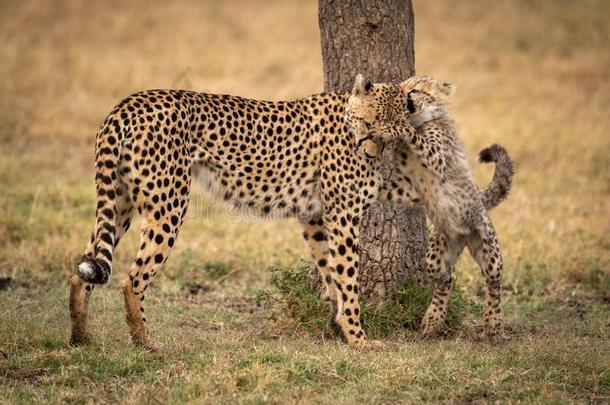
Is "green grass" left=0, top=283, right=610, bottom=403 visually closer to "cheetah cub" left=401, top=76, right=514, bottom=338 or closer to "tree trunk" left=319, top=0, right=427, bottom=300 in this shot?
"cheetah cub" left=401, top=76, right=514, bottom=338

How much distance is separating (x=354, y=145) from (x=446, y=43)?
411 inches

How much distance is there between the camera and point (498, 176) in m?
6.64

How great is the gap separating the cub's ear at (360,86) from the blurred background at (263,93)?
4.92 feet

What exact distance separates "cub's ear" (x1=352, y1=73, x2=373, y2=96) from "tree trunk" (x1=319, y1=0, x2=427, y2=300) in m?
0.57

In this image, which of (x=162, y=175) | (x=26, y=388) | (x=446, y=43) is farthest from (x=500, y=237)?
(x=446, y=43)

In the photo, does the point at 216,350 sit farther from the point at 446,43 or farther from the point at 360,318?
the point at 446,43

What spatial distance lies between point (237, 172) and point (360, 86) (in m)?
0.89

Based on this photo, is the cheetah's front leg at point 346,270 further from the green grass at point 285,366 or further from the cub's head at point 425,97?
the cub's head at point 425,97

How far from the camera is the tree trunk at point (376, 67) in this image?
21.3ft

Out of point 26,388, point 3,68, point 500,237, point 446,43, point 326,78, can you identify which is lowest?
point 26,388

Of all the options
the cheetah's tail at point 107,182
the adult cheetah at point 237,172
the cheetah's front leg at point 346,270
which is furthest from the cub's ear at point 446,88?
the cheetah's tail at point 107,182

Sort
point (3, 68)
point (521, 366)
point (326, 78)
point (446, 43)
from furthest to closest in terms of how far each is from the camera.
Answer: point (446, 43), point (3, 68), point (326, 78), point (521, 366)

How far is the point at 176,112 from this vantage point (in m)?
5.55

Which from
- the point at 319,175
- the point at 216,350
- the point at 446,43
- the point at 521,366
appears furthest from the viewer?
the point at 446,43
